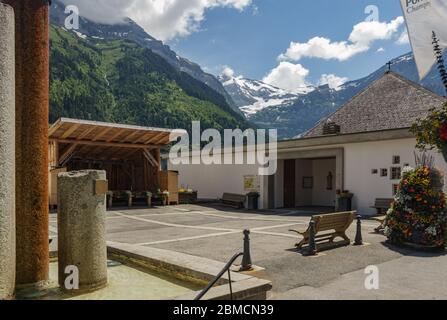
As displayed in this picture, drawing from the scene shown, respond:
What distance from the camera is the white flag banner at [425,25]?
6.08 metres

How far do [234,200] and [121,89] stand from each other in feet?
379

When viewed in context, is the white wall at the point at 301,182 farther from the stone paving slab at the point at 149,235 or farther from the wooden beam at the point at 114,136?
the stone paving slab at the point at 149,235

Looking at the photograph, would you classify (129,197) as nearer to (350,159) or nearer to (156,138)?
(156,138)

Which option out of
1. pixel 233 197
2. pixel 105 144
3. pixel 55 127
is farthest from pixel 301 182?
pixel 55 127

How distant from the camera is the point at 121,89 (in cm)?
13025

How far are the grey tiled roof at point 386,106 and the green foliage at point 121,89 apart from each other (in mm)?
79124

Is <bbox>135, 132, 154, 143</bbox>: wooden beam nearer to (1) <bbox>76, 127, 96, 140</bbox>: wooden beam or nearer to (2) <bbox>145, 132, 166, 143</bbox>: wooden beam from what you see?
(2) <bbox>145, 132, 166, 143</bbox>: wooden beam

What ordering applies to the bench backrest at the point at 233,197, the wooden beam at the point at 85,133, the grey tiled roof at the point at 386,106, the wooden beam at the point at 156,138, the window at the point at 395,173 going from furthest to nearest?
the wooden beam at the point at 156,138
the bench backrest at the point at 233,197
the grey tiled roof at the point at 386,106
the wooden beam at the point at 85,133
the window at the point at 395,173

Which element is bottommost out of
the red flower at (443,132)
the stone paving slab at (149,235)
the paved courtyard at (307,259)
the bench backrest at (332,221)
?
the stone paving slab at (149,235)

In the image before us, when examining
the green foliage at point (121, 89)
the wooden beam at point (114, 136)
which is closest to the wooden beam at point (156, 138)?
the wooden beam at point (114, 136)

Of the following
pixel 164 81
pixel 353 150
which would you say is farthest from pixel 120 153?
pixel 164 81

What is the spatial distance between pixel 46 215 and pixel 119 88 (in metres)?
132
